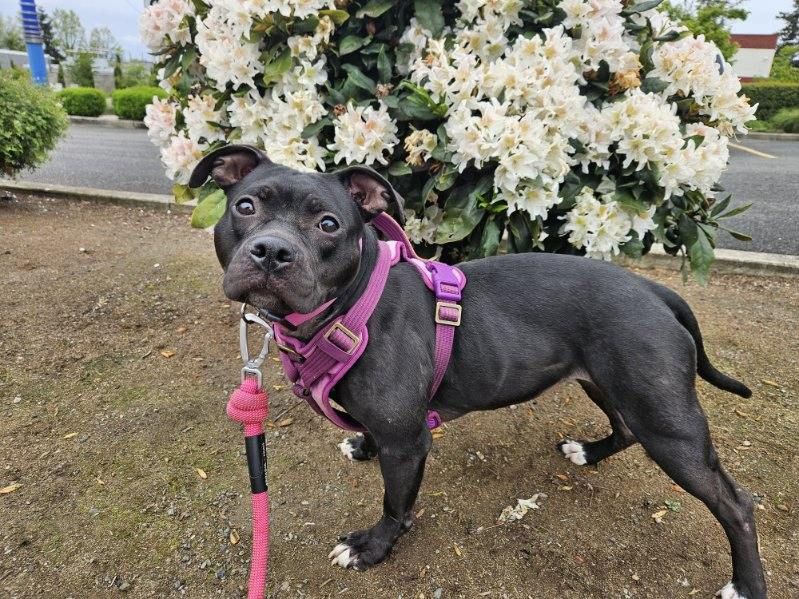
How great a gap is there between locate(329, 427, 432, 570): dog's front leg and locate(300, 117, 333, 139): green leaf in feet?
5.99

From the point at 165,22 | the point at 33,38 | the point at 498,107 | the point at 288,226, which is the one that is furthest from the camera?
the point at 33,38

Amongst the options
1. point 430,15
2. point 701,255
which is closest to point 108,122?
point 430,15

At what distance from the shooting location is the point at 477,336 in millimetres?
2494

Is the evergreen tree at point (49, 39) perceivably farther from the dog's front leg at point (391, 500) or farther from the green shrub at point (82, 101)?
the dog's front leg at point (391, 500)

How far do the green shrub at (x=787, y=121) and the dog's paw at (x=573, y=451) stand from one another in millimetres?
25257

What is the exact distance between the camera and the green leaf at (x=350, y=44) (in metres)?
3.10

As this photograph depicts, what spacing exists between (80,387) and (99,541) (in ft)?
4.76

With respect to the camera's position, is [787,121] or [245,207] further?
[787,121]

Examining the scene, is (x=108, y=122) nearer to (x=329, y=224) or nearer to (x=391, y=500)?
(x=329, y=224)

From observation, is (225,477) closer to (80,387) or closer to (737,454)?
(80,387)

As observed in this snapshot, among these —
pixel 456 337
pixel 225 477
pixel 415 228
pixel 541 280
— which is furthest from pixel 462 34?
pixel 225 477

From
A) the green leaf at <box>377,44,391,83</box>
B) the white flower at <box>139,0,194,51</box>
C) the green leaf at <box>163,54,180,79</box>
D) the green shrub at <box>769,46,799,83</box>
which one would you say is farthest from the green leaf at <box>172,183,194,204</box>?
the green shrub at <box>769,46,799,83</box>

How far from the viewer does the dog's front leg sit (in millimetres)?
2330

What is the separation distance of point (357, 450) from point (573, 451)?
4.30ft
